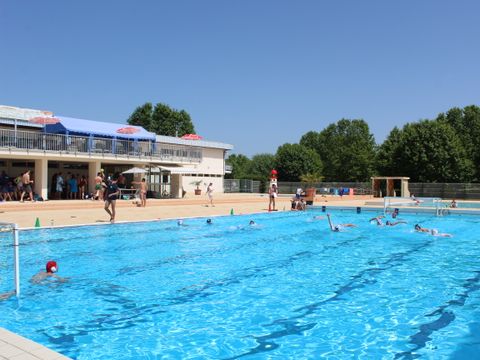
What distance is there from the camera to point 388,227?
17.9 meters

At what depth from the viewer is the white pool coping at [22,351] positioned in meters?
3.76

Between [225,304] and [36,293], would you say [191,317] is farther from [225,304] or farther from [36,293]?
[36,293]

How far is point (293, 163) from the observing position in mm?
65438

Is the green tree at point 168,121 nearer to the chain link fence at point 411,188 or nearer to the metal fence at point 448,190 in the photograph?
the chain link fence at point 411,188

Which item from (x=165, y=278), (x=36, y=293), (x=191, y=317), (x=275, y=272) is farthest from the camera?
(x=275, y=272)

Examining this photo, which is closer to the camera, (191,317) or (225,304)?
(191,317)

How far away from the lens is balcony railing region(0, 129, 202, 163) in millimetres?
23688

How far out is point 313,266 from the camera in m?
9.88

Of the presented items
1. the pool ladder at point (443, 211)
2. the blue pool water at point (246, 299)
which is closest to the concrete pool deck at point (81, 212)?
the blue pool water at point (246, 299)

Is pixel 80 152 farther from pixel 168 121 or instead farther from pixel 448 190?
pixel 168 121

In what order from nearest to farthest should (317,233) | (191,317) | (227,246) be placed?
1. (191,317)
2. (227,246)
3. (317,233)

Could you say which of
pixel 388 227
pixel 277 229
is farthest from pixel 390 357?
pixel 388 227

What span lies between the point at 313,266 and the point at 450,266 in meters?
3.15

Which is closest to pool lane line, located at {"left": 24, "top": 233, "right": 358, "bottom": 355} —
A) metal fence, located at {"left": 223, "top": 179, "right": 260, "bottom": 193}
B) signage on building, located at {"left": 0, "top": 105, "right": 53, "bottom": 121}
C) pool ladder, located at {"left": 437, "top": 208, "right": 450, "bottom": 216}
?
pool ladder, located at {"left": 437, "top": 208, "right": 450, "bottom": 216}
